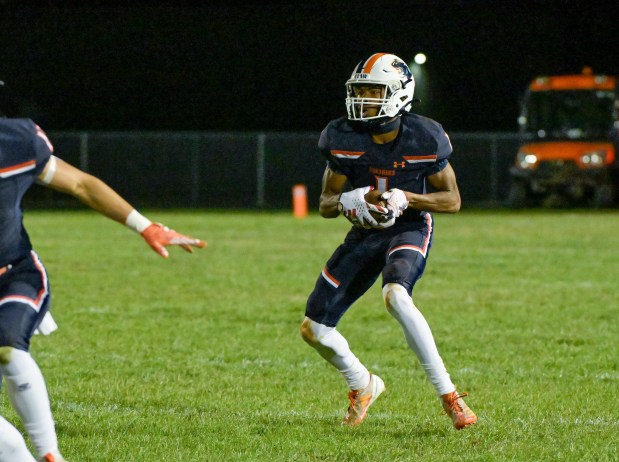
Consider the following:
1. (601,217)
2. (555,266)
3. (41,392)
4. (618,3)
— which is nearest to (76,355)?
(41,392)

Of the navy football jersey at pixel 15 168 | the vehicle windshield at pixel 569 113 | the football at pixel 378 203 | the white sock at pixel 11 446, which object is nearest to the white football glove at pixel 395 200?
the football at pixel 378 203

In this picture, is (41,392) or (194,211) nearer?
(41,392)

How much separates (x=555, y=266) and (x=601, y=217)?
894 centimetres

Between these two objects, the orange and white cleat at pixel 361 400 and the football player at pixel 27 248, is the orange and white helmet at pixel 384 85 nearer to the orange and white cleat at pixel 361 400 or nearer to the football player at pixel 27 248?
the orange and white cleat at pixel 361 400

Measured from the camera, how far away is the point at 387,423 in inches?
206

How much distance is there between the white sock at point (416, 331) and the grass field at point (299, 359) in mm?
230

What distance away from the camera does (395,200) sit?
16.5ft

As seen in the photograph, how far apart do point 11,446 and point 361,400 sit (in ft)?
6.73

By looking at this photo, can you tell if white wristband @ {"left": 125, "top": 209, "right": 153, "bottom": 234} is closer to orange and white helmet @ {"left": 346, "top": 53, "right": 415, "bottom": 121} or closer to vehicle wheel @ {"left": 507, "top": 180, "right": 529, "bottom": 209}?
orange and white helmet @ {"left": 346, "top": 53, "right": 415, "bottom": 121}

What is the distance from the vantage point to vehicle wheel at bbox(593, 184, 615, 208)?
23000 mm

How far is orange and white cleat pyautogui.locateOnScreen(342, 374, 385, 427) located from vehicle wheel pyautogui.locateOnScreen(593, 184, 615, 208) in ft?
60.3

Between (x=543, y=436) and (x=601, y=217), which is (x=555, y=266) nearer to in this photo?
(x=543, y=436)

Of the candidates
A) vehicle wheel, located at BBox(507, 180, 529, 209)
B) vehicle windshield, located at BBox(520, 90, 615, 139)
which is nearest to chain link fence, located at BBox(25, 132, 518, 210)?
vehicle wheel, located at BBox(507, 180, 529, 209)

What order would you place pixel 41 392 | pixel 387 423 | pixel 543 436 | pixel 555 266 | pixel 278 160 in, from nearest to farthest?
pixel 41 392 → pixel 543 436 → pixel 387 423 → pixel 555 266 → pixel 278 160
